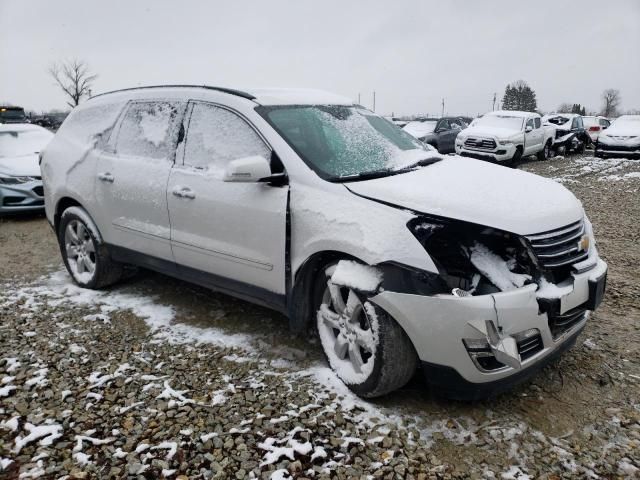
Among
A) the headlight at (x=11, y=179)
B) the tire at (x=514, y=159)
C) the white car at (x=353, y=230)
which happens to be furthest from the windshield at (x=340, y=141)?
the tire at (x=514, y=159)

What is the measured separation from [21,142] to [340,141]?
7650 mm

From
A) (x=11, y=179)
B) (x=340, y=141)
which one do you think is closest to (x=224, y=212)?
(x=340, y=141)

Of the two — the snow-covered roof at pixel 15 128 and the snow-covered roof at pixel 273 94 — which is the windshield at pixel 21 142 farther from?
the snow-covered roof at pixel 273 94

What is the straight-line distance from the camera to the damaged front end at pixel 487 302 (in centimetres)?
239

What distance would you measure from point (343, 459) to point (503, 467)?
734 mm

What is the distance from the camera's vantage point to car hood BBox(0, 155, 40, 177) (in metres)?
7.70

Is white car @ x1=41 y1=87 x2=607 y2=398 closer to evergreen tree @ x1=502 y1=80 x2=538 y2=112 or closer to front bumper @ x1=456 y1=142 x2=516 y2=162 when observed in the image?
front bumper @ x1=456 y1=142 x2=516 y2=162

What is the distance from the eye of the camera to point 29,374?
10.3 feet

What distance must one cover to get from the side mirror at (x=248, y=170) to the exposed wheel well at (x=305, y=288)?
562 millimetres

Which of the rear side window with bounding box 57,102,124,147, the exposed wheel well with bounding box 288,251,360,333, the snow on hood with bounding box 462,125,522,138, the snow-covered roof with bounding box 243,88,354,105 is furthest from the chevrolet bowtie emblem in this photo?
the snow on hood with bounding box 462,125,522,138

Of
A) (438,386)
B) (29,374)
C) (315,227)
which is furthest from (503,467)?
(29,374)

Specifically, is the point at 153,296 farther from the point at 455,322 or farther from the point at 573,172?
the point at 573,172

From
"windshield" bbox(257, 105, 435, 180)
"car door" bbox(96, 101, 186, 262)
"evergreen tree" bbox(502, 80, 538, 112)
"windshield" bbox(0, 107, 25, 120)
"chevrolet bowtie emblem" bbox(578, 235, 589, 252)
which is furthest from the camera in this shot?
"evergreen tree" bbox(502, 80, 538, 112)

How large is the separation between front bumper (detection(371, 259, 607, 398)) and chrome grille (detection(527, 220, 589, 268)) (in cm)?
15
